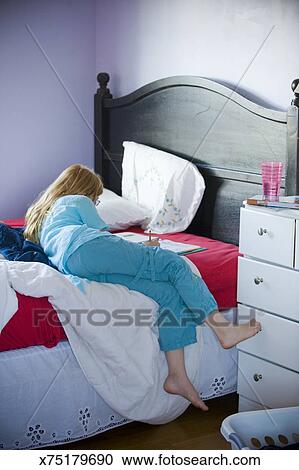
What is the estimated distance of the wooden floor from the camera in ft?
8.14

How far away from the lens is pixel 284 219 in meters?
2.37

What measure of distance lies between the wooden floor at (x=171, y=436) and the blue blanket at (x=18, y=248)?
1.81ft

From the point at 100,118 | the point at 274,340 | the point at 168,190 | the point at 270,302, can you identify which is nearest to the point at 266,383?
the point at 274,340

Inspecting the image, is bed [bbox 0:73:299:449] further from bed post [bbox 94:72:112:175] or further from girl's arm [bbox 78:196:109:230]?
girl's arm [bbox 78:196:109:230]

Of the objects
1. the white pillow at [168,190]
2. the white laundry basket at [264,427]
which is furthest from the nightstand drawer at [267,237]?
the white pillow at [168,190]

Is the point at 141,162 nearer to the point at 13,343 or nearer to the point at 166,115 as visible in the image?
the point at 166,115

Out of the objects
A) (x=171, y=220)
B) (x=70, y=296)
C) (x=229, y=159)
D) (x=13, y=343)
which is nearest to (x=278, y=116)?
(x=229, y=159)

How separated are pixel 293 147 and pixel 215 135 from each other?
47cm

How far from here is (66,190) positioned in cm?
272

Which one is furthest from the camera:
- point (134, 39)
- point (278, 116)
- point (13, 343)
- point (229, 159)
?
point (134, 39)

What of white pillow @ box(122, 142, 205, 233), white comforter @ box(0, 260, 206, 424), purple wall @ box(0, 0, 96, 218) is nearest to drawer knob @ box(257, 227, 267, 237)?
white comforter @ box(0, 260, 206, 424)

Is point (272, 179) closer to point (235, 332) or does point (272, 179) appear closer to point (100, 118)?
point (235, 332)

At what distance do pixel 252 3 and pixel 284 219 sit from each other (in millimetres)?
985

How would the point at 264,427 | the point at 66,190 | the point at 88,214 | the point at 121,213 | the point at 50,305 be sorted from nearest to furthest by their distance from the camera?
1. the point at 264,427
2. the point at 50,305
3. the point at 88,214
4. the point at 66,190
5. the point at 121,213
